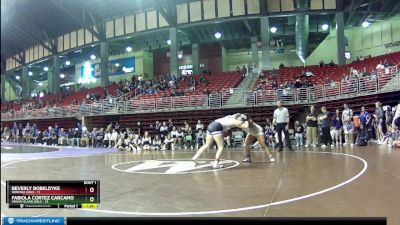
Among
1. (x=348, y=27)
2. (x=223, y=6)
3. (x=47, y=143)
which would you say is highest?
(x=223, y=6)

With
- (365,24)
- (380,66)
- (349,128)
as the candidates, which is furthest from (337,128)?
(365,24)

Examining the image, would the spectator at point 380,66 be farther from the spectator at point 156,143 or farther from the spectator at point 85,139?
the spectator at point 85,139

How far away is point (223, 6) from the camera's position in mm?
5535

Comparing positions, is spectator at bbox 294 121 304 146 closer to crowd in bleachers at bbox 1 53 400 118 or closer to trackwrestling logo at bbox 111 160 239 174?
crowd in bleachers at bbox 1 53 400 118

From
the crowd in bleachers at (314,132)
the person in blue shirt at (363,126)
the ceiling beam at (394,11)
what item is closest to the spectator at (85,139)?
the crowd in bleachers at (314,132)

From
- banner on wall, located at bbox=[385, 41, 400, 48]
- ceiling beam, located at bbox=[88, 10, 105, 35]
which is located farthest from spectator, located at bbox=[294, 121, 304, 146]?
ceiling beam, located at bbox=[88, 10, 105, 35]

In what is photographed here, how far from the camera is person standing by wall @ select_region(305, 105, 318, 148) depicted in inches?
259

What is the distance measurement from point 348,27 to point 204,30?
199 cm

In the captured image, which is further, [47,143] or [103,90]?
[47,143]

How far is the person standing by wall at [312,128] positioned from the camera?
657 centimetres

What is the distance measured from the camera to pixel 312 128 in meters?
7.09

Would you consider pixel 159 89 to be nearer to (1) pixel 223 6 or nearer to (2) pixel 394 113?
(1) pixel 223 6

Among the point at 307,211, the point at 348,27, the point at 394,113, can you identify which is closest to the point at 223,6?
the point at 348,27

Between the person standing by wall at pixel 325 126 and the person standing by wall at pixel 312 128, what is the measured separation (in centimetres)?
17
